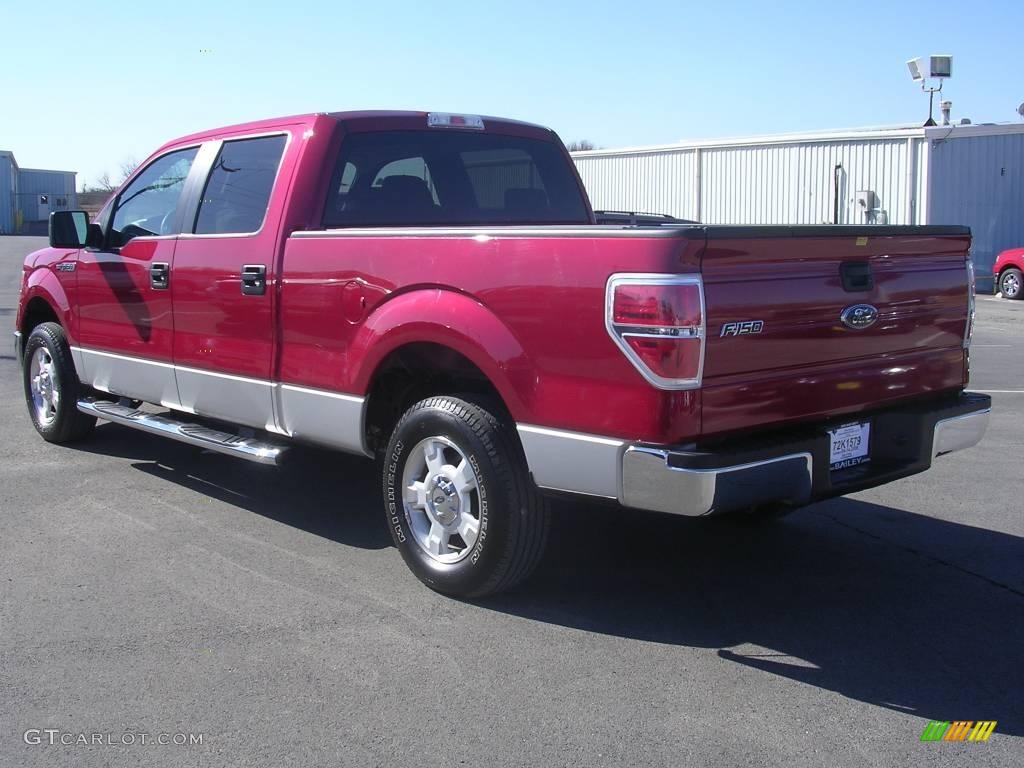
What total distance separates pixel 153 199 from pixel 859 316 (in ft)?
14.2

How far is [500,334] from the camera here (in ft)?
14.3

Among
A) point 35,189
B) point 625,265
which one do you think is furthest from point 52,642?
point 35,189

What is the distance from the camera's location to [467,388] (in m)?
5.01

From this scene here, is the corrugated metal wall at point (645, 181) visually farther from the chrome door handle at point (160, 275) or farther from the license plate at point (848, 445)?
the license plate at point (848, 445)

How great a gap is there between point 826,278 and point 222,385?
3.20 m

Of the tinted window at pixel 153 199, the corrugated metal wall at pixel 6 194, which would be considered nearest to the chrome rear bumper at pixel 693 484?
the tinted window at pixel 153 199

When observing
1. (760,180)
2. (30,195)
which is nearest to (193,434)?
(760,180)

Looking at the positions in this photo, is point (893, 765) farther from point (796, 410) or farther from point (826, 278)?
point (826, 278)

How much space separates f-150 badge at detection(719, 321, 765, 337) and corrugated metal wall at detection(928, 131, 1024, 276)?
2397 centimetres

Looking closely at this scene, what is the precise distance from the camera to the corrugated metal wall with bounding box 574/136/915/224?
26969 mm

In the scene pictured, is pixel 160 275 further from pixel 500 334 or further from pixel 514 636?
pixel 514 636

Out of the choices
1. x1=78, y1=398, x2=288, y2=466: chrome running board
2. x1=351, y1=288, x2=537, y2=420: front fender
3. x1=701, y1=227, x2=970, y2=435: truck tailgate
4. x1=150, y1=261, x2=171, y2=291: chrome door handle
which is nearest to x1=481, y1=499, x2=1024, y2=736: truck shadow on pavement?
x1=701, y1=227, x2=970, y2=435: truck tailgate

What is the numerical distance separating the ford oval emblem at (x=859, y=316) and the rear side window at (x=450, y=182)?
230 cm

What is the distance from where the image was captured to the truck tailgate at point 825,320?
13.1 ft
